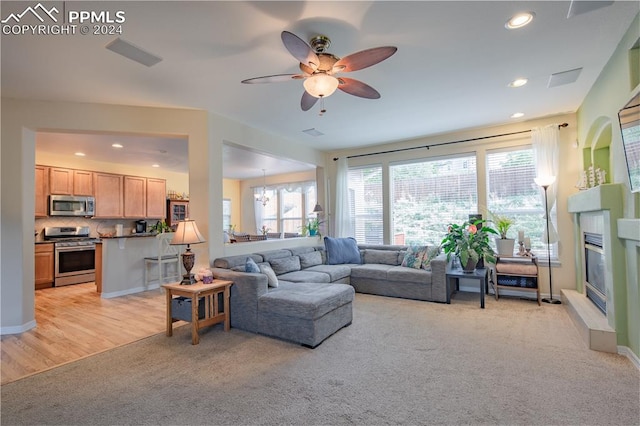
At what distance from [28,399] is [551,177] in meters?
6.06

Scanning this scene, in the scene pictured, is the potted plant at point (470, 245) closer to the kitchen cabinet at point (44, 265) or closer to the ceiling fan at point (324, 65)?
the ceiling fan at point (324, 65)

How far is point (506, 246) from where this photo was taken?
4.66 meters

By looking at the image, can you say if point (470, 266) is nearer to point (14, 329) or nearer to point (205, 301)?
point (205, 301)

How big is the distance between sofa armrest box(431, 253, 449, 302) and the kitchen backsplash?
6.90 m

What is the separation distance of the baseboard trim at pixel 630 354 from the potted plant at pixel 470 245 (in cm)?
184

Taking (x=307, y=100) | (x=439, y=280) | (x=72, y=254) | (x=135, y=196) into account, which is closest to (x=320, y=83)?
(x=307, y=100)

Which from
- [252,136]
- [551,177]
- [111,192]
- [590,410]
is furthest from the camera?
[111,192]

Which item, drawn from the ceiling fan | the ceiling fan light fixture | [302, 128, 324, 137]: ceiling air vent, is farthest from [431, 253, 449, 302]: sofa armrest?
the ceiling fan light fixture

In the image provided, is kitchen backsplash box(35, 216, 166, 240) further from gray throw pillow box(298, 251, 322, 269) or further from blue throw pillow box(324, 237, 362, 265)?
blue throw pillow box(324, 237, 362, 265)

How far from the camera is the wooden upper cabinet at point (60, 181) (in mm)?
6152

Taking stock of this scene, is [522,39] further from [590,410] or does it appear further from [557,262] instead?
[557,262]

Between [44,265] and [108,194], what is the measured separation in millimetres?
1843

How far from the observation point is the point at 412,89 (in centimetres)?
358

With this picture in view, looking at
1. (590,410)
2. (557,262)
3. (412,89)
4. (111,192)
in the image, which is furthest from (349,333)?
(111,192)
